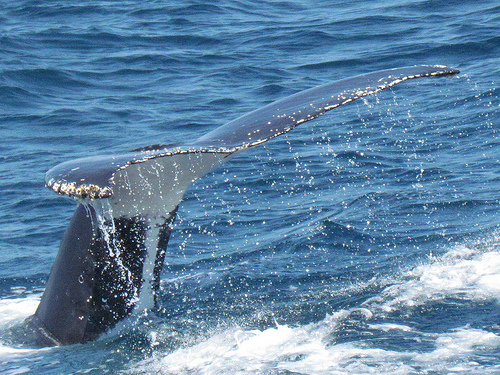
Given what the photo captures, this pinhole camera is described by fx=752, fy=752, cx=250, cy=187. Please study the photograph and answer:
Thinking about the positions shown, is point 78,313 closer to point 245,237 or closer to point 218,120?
point 245,237

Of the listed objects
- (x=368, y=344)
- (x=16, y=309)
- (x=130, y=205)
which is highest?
(x=130, y=205)

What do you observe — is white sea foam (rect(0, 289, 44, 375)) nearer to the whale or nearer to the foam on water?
the whale

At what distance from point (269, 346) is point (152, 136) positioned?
6434mm

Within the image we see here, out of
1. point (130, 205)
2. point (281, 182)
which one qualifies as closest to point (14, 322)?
point (130, 205)

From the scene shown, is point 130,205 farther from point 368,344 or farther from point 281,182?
point 281,182

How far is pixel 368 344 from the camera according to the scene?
3.88 metres

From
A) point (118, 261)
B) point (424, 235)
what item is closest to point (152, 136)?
point (424, 235)

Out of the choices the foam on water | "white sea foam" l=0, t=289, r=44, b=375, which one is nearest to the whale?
"white sea foam" l=0, t=289, r=44, b=375

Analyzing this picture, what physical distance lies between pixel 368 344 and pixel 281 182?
14.4 feet

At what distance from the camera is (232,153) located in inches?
131

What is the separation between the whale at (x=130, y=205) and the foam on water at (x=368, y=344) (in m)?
0.42

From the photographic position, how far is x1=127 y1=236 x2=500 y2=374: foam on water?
362cm

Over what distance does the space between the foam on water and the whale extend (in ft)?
1.37

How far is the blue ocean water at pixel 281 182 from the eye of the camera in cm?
410
